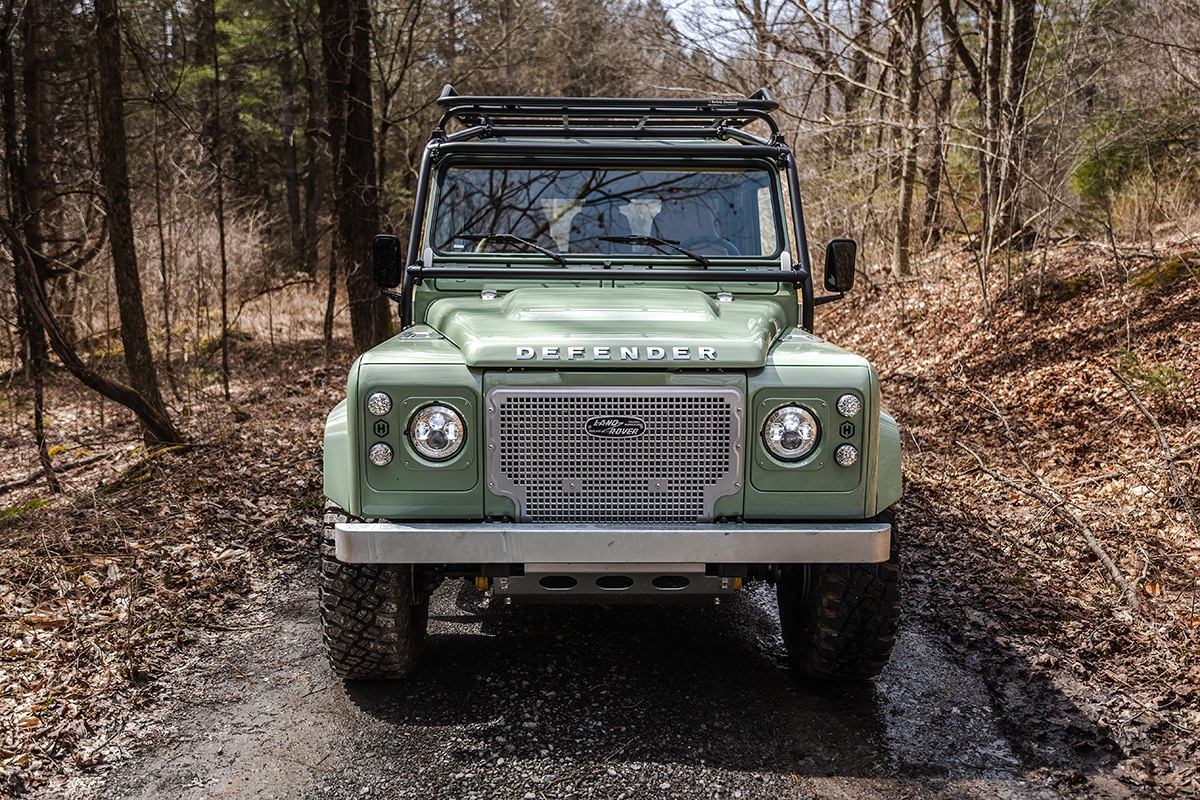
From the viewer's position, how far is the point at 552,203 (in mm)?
4812

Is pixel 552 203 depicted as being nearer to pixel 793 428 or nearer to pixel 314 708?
pixel 793 428

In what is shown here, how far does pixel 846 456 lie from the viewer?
3389 millimetres

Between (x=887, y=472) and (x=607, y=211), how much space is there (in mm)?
2032

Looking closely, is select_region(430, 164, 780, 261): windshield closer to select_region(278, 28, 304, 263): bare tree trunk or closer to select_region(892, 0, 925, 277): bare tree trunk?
select_region(892, 0, 925, 277): bare tree trunk

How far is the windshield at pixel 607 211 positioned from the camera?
4734mm

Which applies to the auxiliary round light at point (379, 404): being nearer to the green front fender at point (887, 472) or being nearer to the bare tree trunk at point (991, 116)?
the green front fender at point (887, 472)

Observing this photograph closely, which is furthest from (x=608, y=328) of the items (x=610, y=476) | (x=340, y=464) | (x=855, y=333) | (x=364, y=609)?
(x=855, y=333)

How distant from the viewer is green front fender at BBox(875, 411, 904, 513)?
11.5ft

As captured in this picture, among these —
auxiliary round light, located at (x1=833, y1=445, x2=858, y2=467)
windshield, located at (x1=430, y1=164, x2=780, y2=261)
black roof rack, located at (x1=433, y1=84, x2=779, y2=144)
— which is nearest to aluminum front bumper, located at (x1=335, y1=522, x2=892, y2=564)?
auxiliary round light, located at (x1=833, y1=445, x2=858, y2=467)

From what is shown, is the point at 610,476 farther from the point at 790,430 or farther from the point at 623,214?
the point at 623,214

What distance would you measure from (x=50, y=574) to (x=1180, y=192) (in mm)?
11642

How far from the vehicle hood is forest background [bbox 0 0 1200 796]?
170cm

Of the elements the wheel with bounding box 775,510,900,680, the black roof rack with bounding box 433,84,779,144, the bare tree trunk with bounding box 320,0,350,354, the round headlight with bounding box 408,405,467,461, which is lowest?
the wheel with bounding box 775,510,900,680

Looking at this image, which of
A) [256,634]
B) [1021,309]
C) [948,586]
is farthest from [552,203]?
[1021,309]
